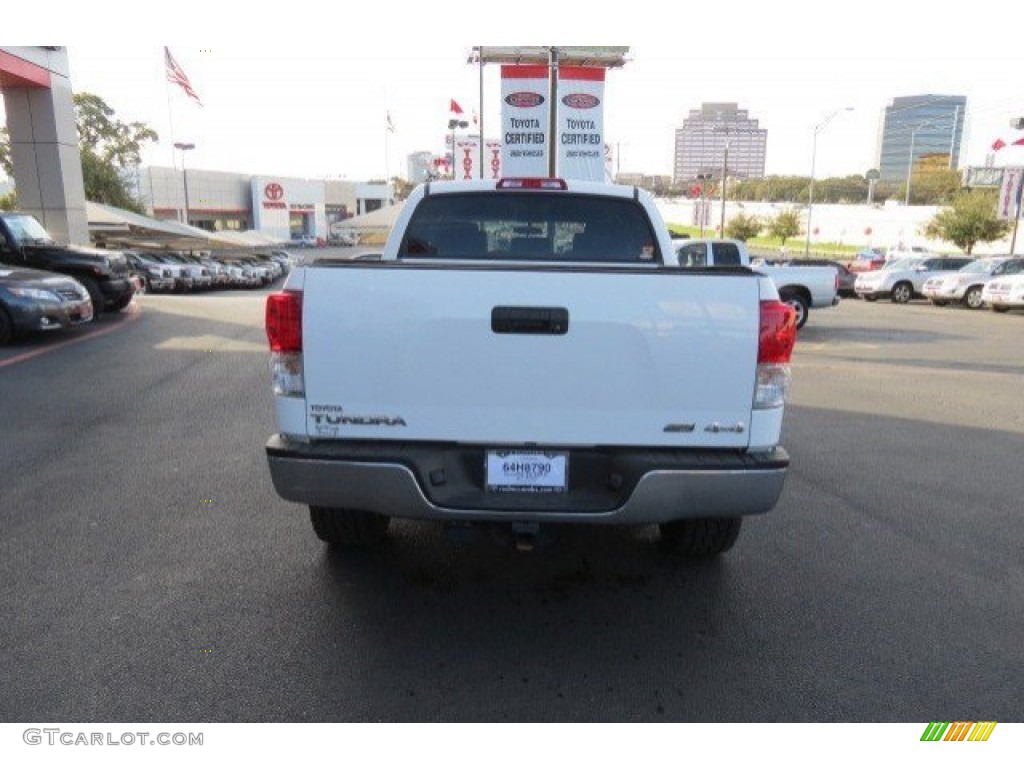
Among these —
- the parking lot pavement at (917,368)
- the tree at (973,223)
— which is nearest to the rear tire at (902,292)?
the parking lot pavement at (917,368)

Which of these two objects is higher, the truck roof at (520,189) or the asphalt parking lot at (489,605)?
the truck roof at (520,189)

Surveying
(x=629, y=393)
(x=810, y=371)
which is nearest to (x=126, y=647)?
(x=629, y=393)

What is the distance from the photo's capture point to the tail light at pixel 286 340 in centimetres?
303

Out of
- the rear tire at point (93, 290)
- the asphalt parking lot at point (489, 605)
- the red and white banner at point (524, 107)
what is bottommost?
the asphalt parking lot at point (489, 605)

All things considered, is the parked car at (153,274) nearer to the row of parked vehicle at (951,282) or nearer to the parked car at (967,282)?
the row of parked vehicle at (951,282)

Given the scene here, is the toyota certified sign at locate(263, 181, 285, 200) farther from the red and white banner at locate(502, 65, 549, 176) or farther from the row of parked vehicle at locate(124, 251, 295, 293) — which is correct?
the red and white banner at locate(502, 65, 549, 176)

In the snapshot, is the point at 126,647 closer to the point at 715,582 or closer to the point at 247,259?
the point at 715,582

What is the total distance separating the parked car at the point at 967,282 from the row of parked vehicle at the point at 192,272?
25375 millimetres

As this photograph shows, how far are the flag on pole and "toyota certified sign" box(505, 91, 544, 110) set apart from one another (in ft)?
43.2

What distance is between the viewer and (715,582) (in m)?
3.89

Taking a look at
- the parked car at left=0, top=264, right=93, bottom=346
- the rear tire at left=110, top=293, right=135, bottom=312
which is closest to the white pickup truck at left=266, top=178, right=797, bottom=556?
the parked car at left=0, top=264, right=93, bottom=346

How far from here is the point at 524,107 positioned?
17125 millimetres

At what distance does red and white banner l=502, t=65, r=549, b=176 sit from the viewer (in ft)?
55.8

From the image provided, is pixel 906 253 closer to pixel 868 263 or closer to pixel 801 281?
pixel 868 263
